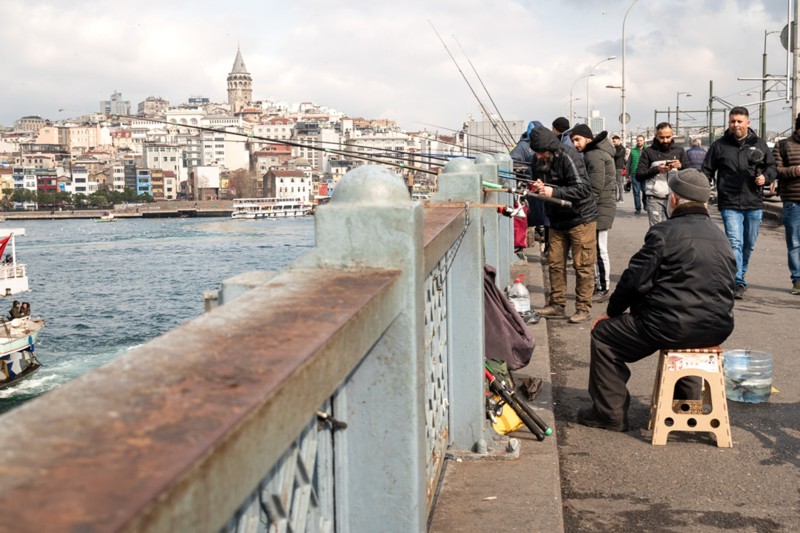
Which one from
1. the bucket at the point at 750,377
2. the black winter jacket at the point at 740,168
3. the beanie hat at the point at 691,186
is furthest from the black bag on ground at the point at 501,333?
the black winter jacket at the point at 740,168

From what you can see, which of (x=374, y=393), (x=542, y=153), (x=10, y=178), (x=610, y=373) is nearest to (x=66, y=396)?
(x=374, y=393)

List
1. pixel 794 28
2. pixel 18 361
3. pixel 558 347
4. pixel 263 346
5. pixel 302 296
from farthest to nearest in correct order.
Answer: pixel 18 361, pixel 794 28, pixel 558 347, pixel 302 296, pixel 263 346

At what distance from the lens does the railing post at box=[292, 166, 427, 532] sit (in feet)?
7.23

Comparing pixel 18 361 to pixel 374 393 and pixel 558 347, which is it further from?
pixel 374 393

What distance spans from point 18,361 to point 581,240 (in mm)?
50432

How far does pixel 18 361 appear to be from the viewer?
175 ft

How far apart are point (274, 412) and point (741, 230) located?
8.86 metres

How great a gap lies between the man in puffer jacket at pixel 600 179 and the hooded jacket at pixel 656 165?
2.12 ft

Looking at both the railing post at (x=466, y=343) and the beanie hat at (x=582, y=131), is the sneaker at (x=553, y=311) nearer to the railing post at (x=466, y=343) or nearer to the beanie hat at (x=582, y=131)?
the beanie hat at (x=582, y=131)

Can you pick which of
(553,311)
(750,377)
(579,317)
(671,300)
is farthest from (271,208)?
(671,300)

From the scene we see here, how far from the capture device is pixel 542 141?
306 inches

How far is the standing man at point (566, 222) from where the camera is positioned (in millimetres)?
7844

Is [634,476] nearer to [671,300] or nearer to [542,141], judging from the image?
[671,300]

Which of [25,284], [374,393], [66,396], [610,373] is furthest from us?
[25,284]
